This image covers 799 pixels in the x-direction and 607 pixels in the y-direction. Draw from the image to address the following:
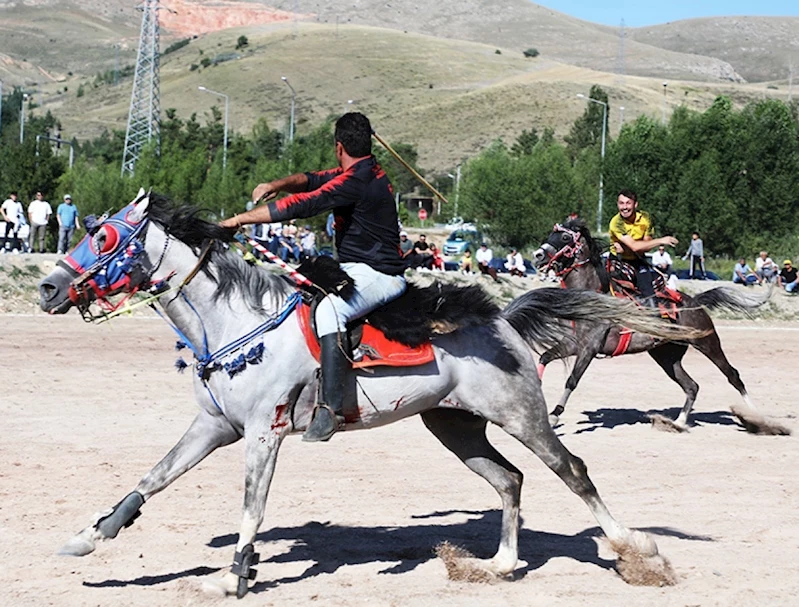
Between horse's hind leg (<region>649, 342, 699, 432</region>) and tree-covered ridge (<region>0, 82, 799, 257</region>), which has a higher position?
horse's hind leg (<region>649, 342, 699, 432</region>)

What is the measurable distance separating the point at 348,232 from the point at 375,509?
2.92 m

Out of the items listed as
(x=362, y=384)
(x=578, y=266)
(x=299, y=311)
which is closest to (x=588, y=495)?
(x=362, y=384)

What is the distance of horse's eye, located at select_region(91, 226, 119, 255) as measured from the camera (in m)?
6.75

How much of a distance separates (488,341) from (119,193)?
44.2m

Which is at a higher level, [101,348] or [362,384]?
[362,384]

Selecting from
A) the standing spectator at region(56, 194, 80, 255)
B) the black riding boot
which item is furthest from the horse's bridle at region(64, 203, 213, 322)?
the standing spectator at region(56, 194, 80, 255)

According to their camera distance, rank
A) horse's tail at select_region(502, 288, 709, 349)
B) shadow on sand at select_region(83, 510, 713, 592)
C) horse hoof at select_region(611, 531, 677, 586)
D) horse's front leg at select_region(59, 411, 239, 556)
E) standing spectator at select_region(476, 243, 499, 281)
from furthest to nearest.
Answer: standing spectator at select_region(476, 243, 499, 281), horse's tail at select_region(502, 288, 709, 349), shadow on sand at select_region(83, 510, 713, 592), horse hoof at select_region(611, 531, 677, 586), horse's front leg at select_region(59, 411, 239, 556)

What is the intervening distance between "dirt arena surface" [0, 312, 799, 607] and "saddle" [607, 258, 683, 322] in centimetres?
162

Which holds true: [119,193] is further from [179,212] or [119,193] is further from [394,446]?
[179,212]

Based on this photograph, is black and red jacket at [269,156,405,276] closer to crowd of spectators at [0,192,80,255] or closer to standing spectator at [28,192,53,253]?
crowd of spectators at [0,192,80,255]

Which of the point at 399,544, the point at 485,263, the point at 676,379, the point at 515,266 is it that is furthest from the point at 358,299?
the point at 515,266

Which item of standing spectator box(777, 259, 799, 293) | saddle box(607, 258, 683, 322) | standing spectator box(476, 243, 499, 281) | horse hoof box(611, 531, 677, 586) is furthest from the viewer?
standing spectator box(777, 259, 799, 293)

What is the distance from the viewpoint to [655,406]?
51.0ft

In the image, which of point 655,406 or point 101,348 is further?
point 101,348
